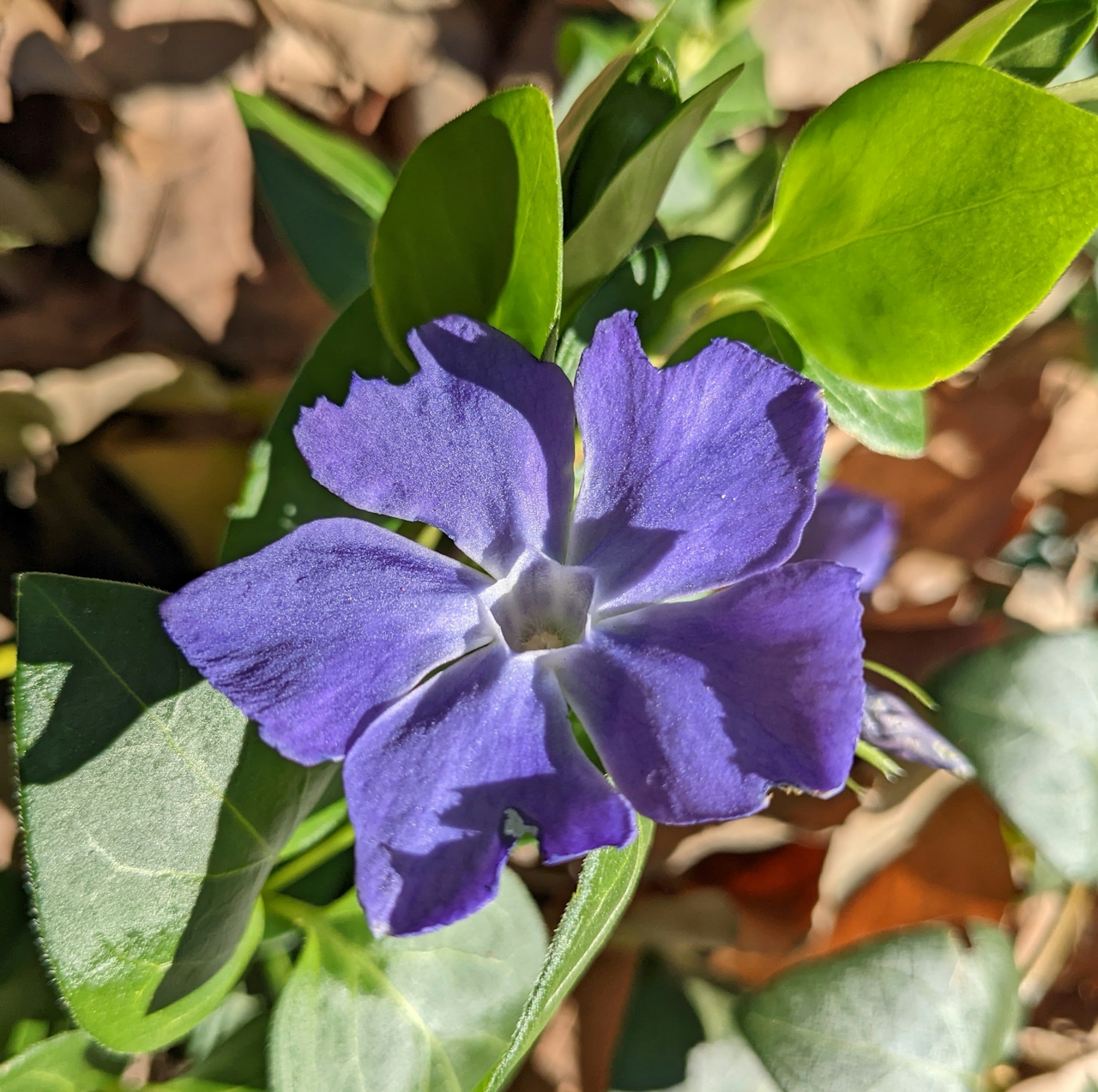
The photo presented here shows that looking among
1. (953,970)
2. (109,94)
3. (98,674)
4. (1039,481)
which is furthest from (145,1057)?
(1039,481)

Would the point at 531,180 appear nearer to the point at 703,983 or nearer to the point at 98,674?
the point at 98,674

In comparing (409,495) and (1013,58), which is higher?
(1013,58)

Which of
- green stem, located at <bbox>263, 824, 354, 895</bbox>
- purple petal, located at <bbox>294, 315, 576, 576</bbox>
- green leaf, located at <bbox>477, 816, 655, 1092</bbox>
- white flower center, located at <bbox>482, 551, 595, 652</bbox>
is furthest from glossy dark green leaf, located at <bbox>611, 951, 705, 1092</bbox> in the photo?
purple petal, located at <bbox>294, 315, 576, 576</bbox>

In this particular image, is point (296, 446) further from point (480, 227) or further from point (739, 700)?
point (739, 700)

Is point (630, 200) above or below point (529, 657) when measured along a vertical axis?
above

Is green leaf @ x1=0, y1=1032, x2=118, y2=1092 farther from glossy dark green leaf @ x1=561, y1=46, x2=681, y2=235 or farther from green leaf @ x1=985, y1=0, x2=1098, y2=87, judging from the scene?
green leaf @ x1=985, y1=0, x2=1098, y2=87

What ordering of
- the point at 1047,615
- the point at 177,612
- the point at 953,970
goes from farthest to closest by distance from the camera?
1. the point at 1047,615
2. the point at 953,970
3. the point at 177,612

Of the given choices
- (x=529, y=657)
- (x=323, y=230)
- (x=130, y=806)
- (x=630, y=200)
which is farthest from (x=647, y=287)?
(x=130, y=806)
